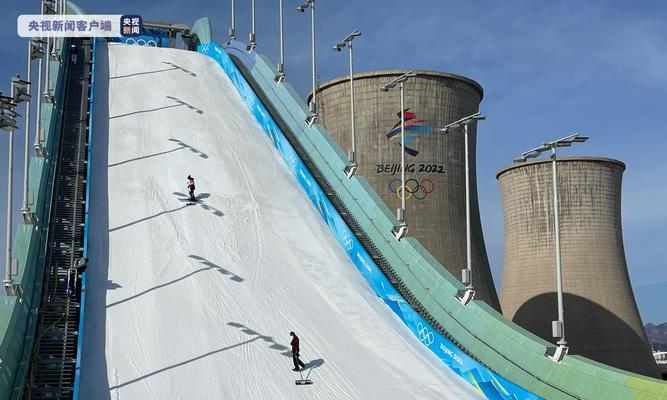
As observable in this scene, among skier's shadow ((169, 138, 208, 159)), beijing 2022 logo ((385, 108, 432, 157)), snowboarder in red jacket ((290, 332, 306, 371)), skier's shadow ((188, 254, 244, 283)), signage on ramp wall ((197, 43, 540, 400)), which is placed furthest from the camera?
beijing 2022 logo ((385, 108, 432, 157))

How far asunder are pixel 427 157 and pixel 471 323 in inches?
828

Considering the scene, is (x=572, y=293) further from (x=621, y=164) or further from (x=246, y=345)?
(x=246, y=345)

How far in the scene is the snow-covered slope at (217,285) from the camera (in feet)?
60.5

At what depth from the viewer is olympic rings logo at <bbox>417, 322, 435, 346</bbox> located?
21.9m

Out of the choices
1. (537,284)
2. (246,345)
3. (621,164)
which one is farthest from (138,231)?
(621,164)

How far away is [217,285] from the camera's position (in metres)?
22.5

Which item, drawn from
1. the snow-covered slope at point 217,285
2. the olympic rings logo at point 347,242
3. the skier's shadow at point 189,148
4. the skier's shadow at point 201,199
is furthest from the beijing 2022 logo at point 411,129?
the skier's shadow at point 201,199

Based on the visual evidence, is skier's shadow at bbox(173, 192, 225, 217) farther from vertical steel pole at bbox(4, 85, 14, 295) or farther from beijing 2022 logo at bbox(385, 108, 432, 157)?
beijing 2022 logo at bbox(385, 108, 432, 157)

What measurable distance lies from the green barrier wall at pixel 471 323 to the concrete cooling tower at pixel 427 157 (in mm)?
8265

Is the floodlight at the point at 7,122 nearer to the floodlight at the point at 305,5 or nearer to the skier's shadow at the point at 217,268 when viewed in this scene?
the skier's shadow at the point at 217,268

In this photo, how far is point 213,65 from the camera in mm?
44094

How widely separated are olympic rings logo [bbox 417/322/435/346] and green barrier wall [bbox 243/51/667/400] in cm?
59

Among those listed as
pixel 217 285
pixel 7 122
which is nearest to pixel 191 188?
pixel 217 285

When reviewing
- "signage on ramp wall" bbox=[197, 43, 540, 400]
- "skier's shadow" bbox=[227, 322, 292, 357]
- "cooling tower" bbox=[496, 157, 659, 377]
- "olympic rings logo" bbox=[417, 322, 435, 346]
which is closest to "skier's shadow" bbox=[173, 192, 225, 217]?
"signage on ramp wall" bbox=[197, 43, 540, 400]
